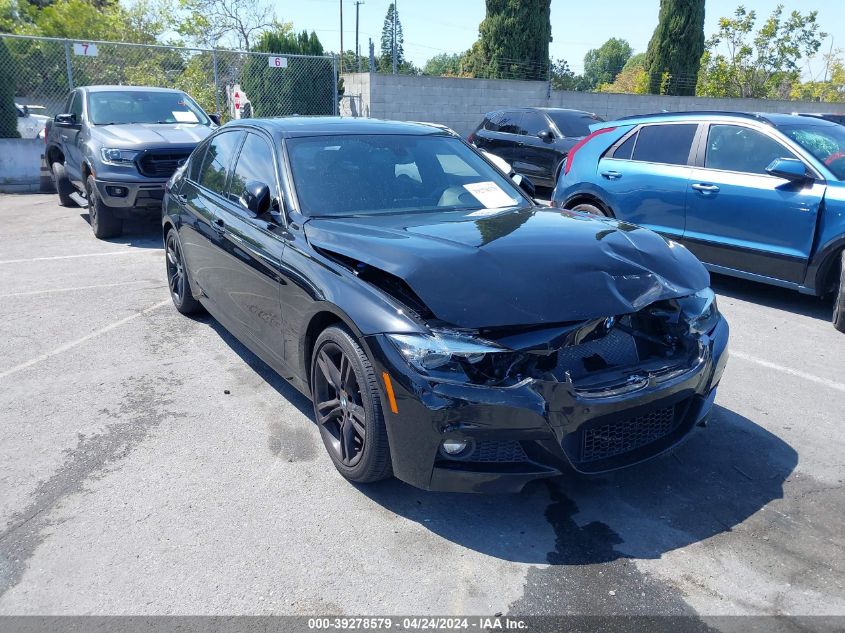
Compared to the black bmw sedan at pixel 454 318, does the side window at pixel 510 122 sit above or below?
above

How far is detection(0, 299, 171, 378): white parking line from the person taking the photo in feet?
16.1

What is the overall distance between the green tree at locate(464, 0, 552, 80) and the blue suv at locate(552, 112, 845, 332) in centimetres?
2215

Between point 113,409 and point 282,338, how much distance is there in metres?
1.28

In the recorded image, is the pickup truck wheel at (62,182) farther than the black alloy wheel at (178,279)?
Yes

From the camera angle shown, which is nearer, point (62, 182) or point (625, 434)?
point (625, 434)

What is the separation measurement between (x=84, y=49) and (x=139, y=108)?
579 centimetres

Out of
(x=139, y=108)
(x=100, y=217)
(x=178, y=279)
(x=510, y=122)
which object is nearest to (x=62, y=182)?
(x=139, y=108)

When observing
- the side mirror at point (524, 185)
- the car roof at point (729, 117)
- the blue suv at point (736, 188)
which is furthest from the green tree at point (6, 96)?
the side mirror at point (524, 185)

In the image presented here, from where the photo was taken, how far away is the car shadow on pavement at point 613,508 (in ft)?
9.71

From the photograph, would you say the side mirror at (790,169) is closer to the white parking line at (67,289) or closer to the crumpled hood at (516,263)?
the crumpled hood at (516,263)

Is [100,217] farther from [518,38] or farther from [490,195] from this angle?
[518,38]

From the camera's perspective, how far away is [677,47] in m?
31.1

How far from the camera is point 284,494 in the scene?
3377 mm

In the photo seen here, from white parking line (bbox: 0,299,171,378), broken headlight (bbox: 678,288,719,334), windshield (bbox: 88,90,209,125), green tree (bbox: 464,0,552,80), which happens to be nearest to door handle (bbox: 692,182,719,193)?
broken headlight (bbox: 678,288,719,334)
